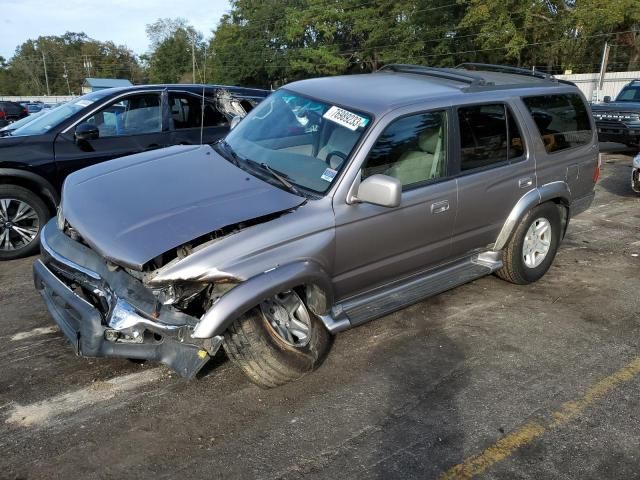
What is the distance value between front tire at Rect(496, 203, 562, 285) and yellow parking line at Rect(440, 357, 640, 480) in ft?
4.50

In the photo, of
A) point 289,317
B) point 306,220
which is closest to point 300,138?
point 306,220

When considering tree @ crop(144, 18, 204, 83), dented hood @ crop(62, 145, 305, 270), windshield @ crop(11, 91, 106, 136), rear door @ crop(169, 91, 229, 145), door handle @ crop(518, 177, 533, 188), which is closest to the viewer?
dented hood @ crop(62, 145, 305, 270)

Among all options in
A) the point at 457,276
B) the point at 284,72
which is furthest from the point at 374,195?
the point at 284,72

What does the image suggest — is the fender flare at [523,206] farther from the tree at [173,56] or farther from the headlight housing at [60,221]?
the tree at [173,56]

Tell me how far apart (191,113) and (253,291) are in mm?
4298

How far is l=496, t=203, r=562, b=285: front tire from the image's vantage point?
485 cm

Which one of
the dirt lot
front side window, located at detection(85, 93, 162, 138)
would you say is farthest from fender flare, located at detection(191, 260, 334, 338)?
front side window, located at detection(85, 93, 162, 138)

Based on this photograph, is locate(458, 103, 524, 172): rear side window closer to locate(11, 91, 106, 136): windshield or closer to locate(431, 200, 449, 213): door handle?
locate(431, 200, 449, 213): door handle

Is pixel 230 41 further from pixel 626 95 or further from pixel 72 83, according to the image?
pixel 626 95

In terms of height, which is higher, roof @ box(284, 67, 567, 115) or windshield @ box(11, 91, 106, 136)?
roof @ box(284, 67, 567, 115)

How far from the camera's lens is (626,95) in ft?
47.9

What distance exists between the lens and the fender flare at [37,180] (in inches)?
216

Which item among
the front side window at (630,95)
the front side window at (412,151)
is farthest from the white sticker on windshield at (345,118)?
the front side window at (630,95)

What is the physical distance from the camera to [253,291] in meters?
2.99
